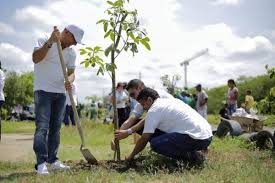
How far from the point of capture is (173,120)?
568 cm

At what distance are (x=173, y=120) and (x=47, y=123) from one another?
1540mm

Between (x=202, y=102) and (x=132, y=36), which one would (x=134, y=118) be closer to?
(x=132, y=36)

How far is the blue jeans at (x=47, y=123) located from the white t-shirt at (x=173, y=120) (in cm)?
117

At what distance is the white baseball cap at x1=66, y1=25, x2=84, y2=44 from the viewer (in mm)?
5516

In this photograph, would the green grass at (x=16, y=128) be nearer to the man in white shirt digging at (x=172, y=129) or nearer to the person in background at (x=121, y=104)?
the person in background at (x=121, y=104)

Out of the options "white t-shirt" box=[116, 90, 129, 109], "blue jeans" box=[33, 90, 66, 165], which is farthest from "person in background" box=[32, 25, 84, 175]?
"white t-shirt" box=[116, 90, 129, 109]

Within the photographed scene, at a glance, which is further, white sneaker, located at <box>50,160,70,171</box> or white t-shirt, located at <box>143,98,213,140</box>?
white sneaker, located at <box>50,160,70,171</box>

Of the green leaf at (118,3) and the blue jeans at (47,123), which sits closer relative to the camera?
the blue jeans at (47,123)

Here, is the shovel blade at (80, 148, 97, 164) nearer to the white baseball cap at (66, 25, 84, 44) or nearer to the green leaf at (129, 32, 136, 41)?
the white baseball cap at (66, 25, 84, 44)

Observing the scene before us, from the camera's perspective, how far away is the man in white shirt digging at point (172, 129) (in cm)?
554

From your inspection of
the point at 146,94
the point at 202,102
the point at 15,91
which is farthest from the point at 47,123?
the point at 15,91

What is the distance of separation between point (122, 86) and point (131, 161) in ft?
23.2

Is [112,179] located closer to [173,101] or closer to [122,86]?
[173,101]

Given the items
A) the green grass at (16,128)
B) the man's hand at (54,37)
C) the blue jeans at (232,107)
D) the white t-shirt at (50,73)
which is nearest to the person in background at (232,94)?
the blue jeans at (232,107)
